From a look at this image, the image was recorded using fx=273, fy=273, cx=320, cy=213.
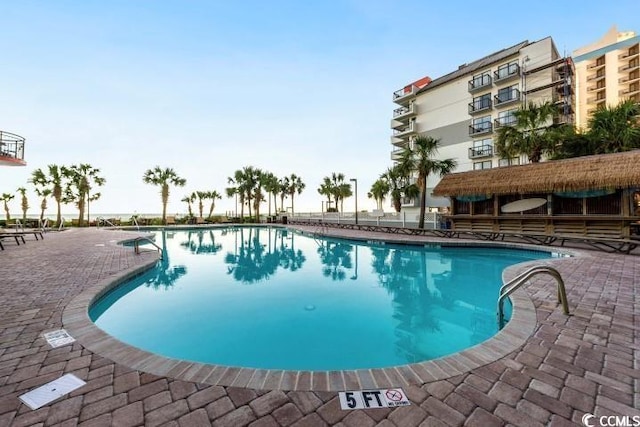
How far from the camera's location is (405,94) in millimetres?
32469

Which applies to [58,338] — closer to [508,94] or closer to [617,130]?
[617,130]

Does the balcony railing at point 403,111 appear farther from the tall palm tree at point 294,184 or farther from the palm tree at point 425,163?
the tall palm tree at point 294,184

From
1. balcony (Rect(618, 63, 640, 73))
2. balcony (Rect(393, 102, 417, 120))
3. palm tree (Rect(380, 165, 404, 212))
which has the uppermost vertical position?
balcony (Rect(618, 63, 640, 73))

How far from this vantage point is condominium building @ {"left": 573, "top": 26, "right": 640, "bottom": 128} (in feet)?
124

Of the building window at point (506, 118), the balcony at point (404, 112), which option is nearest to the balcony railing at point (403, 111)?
the balcony at point (404, 112)

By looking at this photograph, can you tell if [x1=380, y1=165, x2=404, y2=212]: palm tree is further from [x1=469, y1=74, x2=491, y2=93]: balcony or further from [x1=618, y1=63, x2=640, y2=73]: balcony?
[x1=618, y1=63, x2=640, y2=73]: balcony

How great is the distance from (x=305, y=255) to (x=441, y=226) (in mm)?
9972

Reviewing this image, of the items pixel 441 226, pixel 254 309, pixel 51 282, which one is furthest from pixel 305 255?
pixel 441 226

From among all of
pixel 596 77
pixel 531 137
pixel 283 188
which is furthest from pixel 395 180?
pixel 596 77

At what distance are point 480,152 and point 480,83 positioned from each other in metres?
6.59

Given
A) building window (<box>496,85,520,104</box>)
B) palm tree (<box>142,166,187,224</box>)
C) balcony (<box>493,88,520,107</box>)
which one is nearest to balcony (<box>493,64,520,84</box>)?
building window (<box>496,85,520,104</box>)

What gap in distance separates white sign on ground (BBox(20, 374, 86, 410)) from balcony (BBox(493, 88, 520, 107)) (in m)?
29.3

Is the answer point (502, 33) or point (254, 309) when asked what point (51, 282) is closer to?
point (254, 309)

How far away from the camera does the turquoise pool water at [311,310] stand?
14.3 ft
